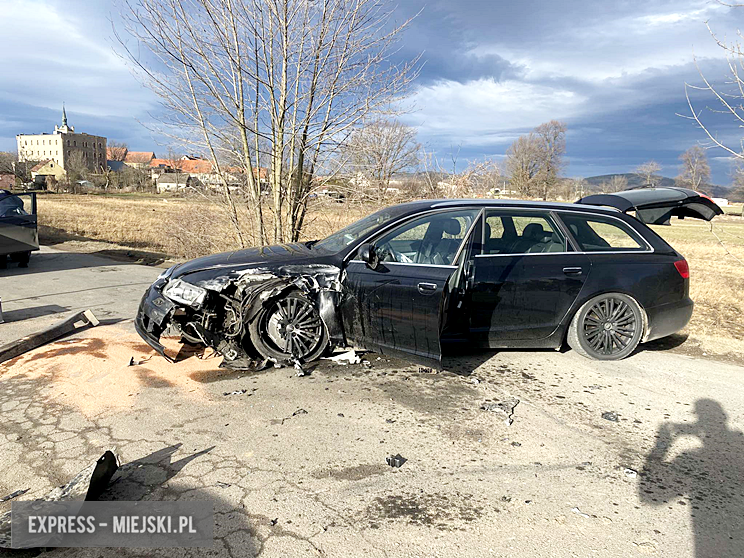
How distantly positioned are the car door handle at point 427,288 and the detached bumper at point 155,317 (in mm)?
2531

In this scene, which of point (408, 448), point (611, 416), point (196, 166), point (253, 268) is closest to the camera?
point (408, 448)

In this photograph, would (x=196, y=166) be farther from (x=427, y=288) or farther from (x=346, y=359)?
(x=427, y=288)

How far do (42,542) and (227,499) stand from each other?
907mm

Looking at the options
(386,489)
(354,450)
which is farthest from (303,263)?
(386,489)

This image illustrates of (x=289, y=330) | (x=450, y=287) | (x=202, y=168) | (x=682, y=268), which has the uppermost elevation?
(x=202, y=168)

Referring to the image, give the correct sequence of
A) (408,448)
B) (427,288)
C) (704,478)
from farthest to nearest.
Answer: (427,288), (408,448), (704,478)

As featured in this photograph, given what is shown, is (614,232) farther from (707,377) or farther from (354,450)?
(354,450)

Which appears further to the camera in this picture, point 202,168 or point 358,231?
point 202,168

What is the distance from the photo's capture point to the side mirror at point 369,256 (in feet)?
15.7

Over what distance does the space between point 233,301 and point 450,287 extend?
2.21m

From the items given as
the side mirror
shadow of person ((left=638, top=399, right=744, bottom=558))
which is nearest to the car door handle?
the side mirror

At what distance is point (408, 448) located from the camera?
11.5ft

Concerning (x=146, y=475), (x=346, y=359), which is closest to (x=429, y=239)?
(x=346, y=359)

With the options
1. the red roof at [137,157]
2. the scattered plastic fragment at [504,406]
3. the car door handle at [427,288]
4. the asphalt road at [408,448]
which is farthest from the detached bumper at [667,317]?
the red roof at [137,157]
